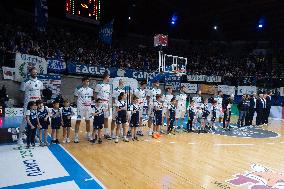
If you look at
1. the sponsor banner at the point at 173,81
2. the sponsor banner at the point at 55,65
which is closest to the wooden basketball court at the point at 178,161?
the sponsor banner at the point at 55,65

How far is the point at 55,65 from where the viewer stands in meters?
17.3

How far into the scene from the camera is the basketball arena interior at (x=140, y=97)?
6094 millimetres

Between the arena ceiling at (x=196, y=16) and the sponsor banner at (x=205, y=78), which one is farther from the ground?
the arena ceiling at (x=196, y=16)

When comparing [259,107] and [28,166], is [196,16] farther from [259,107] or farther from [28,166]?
[28,166]

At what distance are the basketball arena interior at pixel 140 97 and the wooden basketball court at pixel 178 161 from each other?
37 millimetres

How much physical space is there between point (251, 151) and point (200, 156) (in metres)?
1.96

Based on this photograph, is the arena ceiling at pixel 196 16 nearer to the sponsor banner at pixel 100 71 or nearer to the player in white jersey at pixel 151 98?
the sponsor banner at pixel 100 71

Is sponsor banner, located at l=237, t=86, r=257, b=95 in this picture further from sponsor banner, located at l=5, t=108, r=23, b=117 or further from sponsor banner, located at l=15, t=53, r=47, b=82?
sponsor banner, located at l=5, t=108, r=23, b=117

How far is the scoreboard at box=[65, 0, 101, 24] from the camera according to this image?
45.3ft

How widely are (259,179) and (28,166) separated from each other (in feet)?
15.8

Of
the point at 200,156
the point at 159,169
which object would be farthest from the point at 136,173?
the point at 200,156

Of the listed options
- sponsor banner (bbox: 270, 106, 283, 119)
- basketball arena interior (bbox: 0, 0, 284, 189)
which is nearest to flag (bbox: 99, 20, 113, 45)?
basketball arena interior (bbox: 0, 0, 284, 189)

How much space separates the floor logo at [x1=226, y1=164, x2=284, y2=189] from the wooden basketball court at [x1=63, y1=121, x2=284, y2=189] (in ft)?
0.07

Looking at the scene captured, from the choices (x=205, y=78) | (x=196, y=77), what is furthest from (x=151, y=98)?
(x=205, y=78)
